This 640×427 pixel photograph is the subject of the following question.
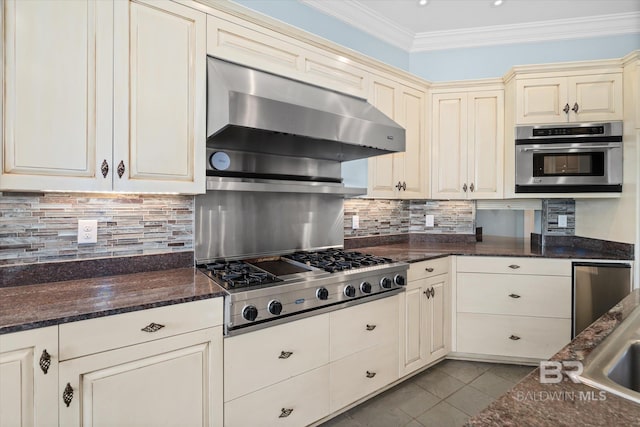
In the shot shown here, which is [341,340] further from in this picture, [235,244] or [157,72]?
[157,72]

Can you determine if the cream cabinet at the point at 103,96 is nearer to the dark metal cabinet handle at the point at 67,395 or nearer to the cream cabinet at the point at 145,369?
the cream cabinet at the point at 145,369

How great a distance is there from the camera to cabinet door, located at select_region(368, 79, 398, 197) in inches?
105

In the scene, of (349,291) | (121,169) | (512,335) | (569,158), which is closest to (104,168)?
(121,169)

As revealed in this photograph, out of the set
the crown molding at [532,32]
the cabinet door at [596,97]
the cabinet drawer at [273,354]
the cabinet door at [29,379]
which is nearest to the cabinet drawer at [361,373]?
the cabinet drawer at [273,354]

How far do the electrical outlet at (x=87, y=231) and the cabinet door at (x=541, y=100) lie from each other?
10.5ft

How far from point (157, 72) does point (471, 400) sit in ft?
9.10

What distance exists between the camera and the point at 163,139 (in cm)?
171

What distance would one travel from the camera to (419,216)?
11.1 ft

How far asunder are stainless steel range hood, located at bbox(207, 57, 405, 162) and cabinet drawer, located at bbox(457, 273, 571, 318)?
1358mm

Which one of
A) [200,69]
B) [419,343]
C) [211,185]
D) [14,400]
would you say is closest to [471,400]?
[419,343]

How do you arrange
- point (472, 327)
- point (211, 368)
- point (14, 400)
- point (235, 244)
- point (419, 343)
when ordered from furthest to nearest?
point (472, 327) → point (419, 343) → point (235, 244) → point (211, 368) → point (14, 400)

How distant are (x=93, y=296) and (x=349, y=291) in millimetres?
1260

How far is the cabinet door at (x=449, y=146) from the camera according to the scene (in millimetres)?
3039

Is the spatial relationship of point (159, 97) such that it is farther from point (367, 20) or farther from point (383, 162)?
point (367, 20)
